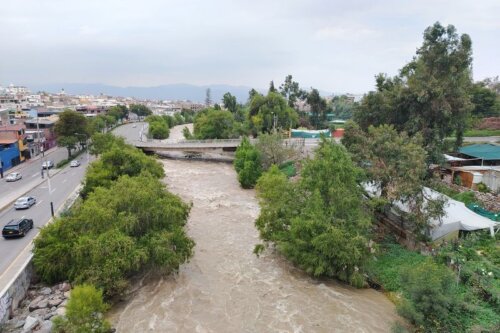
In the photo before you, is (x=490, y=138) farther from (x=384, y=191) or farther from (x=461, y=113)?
(x=384, y=191)

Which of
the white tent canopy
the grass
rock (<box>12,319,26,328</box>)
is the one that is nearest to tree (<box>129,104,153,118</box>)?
the grass

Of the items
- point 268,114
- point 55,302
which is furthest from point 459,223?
point 268,114

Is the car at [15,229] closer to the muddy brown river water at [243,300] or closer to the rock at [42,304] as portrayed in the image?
the rock at [42,304]

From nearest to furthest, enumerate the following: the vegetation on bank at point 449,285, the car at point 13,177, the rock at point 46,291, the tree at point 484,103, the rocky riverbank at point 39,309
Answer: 1. the vegetation on bank at point 449,285
2. the rocky riverbank at point 39,309
3. the rock at point 46,291
4. the car at point 13,177
5. the tree at point 484,103

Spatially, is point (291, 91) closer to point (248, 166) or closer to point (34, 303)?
point (248, 166)

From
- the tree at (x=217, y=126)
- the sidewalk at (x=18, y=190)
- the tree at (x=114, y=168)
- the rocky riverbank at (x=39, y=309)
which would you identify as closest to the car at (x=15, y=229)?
the rocky riverbank at (x=39, y=309)

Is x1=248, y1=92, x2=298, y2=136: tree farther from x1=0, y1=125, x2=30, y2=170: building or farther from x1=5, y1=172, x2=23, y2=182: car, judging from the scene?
x1=0, y1=125, x2=30, y2=170: building

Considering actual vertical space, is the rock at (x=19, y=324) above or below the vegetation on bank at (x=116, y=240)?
below

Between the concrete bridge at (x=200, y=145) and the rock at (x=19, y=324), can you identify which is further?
the concrete bridge at (x=200, y=145)
